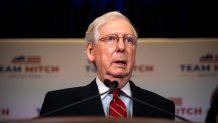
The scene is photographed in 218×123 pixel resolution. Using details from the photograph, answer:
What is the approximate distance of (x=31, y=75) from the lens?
3.50 m

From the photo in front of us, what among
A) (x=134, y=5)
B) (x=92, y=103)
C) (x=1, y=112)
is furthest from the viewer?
(x=134, y=5)

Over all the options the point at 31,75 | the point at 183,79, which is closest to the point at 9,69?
the point at 31,75

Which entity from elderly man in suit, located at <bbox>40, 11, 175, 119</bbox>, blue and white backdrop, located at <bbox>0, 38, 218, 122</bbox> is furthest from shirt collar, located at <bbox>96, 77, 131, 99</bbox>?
blue and white backdrop, located at <bbox>0, 38, 218, 122</bbox>

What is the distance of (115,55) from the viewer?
196cm

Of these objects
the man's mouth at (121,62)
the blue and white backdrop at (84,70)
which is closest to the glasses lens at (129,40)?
the man's mouth at (121,62)

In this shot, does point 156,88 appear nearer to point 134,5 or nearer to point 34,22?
point 134,5

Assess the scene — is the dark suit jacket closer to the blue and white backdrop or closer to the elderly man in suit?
the elderly man in suit

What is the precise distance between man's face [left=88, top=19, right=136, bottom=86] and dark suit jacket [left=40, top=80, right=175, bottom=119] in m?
0.10

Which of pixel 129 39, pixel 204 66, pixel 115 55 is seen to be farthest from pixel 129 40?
pixel 204 66

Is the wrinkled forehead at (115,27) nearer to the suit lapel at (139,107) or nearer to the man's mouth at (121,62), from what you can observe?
the man's mouth at (121,62)

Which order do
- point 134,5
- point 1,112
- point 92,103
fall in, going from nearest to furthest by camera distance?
point 92,103 → point 1,112 → point 134,5

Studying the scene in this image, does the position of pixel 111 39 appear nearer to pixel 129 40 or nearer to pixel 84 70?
pixel 129 40

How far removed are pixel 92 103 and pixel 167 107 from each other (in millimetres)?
373

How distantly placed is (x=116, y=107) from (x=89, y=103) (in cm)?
14
